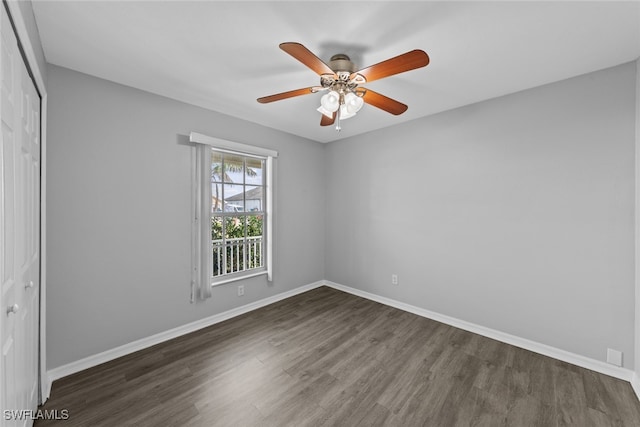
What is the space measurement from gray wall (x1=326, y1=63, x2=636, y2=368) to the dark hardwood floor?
0.43 meters

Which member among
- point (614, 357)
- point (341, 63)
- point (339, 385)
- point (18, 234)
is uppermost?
point (341, 63)

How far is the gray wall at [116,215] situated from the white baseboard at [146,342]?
0.05 metres

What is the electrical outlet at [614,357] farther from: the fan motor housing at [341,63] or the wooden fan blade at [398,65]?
the fan motor housing at [341,63]

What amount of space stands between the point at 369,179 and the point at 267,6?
2.68m

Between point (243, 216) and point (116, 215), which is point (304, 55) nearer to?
point (116, 215)

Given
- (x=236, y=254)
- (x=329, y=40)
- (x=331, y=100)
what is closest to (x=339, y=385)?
(x=236, y=254)

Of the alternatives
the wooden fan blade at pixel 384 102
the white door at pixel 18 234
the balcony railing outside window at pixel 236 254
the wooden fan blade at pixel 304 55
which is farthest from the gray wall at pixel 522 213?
the white door at pixel 18 234

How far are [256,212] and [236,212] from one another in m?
0.29

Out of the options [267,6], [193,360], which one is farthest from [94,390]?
[267,6]

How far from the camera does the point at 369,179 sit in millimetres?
3852

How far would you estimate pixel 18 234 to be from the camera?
1.32 m

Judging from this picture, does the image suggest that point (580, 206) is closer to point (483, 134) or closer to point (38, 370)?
point (483, 134)

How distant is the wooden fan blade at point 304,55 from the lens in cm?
136

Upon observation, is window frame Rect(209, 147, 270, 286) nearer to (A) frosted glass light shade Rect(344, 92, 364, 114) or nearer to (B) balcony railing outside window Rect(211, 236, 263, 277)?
(B) balcony railing outside window Rect(211, 236, 263, 277)
